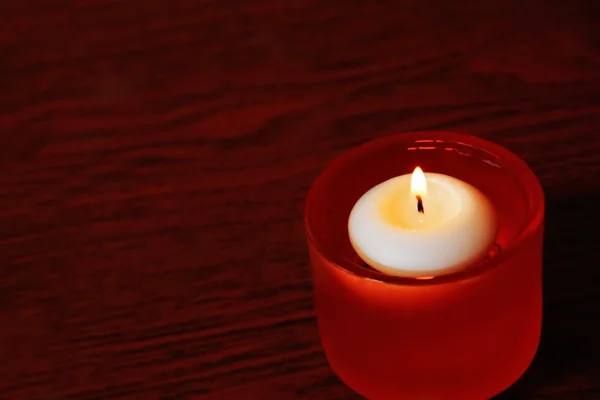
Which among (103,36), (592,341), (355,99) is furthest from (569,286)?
(103,36)

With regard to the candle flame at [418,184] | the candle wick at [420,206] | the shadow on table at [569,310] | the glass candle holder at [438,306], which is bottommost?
the shadow on table at [569,310]

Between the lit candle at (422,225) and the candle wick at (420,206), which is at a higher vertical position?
the candle wick at (420,206)

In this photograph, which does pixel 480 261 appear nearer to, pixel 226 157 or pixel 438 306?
pixel 438 306

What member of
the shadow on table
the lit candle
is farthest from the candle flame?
the shadow on table

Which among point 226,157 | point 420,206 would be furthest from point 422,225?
point 226,157

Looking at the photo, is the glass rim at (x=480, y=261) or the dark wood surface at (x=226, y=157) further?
the dark wood surface at (x=226, y=157)

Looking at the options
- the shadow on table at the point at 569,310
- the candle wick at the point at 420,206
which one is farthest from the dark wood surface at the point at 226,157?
the candle wick at the point at 420,206

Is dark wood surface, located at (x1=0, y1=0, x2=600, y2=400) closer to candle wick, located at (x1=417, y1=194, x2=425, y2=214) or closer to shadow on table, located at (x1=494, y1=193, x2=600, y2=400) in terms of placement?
shadow on table, located at (x1=494, y1=193, x2=600, y2=400)

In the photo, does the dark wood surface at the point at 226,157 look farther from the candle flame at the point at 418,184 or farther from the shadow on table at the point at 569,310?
the candle flame at the point at 418,184

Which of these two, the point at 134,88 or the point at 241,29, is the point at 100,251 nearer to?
the point at 134,88
